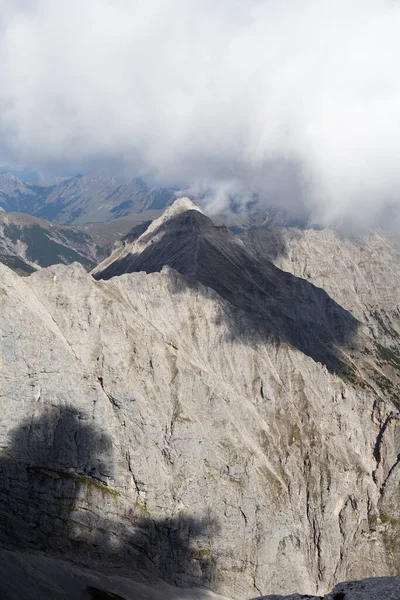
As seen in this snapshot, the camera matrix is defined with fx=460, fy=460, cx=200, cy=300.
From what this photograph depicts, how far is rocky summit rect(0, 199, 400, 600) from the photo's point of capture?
9438 cm

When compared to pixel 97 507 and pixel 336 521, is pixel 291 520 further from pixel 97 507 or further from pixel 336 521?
pixel 97 507

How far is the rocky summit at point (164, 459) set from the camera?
94.4 meters

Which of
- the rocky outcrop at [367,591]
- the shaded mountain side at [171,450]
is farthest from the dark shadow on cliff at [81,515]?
the rocky outcrop at [367,591]

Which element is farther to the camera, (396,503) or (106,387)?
(396,503)

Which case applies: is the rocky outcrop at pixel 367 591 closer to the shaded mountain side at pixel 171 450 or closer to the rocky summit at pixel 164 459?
the rocky summit at pixel 164 459

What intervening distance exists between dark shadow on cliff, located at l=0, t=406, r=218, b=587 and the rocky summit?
267 millimetres

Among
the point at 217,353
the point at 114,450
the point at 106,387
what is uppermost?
the point at 217,353

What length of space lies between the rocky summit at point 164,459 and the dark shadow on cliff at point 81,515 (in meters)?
0.27

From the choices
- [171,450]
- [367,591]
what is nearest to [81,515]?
[171,450]

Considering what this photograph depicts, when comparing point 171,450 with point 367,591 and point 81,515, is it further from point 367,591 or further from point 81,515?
point 367,591

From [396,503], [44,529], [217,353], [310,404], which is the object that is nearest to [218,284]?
[217,353]

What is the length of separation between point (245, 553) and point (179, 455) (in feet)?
92.1

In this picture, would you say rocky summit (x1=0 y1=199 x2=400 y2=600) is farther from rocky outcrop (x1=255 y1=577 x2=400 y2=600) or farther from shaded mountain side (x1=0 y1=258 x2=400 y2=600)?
rocky outcrop (x1=255 y1=577 x2=400 y2=600)

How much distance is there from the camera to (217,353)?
138 m
